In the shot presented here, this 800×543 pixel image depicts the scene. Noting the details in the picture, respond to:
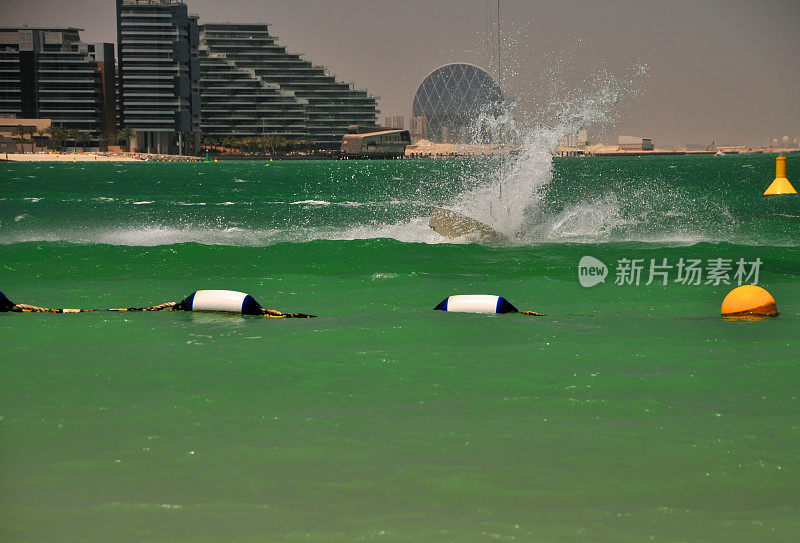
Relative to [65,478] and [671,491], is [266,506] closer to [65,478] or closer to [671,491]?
[65,478]

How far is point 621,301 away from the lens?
57.2 feet

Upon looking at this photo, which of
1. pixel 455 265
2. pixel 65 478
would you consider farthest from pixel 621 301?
pixel 65 478

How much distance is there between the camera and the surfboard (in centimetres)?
3005

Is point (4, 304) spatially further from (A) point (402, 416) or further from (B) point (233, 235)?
(B) point (233, 235)

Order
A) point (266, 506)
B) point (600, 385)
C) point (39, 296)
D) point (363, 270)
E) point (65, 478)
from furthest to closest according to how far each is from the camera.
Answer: point (363, 270)
point (39, 296)
point (600, 385)
point (65, 478)
point (266, 506)

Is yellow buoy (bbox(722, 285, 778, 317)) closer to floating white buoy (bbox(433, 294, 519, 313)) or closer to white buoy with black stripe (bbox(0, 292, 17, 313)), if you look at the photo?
floating white buoy (bbox(433, 294, 519, 313))

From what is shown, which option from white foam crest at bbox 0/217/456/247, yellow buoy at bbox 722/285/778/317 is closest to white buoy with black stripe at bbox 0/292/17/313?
yellow buoy at bbox 722/285/778/317

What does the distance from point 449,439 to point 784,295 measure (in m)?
12.3

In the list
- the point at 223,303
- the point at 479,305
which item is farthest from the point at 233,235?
the point at 479,305

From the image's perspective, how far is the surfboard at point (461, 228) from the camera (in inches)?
1183

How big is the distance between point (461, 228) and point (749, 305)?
53.0 ft

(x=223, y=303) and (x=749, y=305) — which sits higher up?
(x=749, y=305)

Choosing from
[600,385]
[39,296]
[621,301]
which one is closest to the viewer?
[600,385]

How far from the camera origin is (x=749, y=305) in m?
14.6
